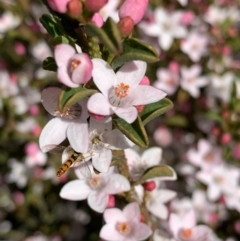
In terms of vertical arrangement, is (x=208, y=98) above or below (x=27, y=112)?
below

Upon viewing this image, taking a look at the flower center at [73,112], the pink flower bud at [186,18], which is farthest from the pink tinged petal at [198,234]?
the pink flower bud at [186,18]

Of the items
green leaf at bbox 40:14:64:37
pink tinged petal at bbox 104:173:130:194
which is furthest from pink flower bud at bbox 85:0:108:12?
pink tinged petal at bbox 104:173:130:194

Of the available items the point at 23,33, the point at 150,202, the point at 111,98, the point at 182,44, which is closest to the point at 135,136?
the point at 111,98

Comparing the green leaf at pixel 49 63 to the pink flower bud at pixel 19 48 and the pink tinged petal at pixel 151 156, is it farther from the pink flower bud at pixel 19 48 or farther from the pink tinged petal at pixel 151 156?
the pink flower bud at pixel 19 48

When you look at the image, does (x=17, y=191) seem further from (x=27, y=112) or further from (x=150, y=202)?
(x=150, y=202)

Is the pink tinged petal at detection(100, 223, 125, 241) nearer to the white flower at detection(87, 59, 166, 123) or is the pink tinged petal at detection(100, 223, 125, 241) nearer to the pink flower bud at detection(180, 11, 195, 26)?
the white flower at detection(87, 59, 166, 123)
